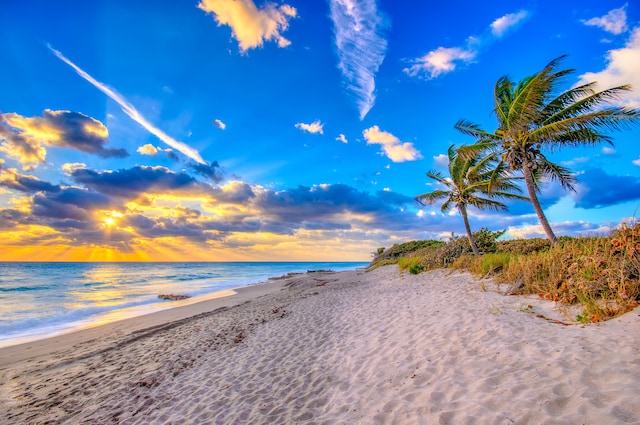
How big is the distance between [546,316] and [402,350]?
3.42 m

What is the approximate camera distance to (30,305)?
59.7 feet

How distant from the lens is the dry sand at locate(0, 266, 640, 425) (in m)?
3.42

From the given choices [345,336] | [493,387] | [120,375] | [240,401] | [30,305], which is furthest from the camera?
[30,305]

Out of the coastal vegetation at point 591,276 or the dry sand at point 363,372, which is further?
the coastal vegetation at point 591,276

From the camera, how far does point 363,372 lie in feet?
16.7

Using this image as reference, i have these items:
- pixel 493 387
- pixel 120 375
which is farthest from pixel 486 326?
pixel 120 375

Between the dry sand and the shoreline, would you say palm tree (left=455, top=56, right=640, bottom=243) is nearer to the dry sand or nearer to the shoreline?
the dry sand

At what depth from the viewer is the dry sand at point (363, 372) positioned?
3420 millimetres

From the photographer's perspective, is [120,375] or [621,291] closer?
[621,291]

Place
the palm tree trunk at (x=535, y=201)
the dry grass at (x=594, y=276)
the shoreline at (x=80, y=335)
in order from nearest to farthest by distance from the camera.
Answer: the dry grass at (x=594, y=276) → the shoreline at (x=80, y=335) → the palm tree trunk at (x=535, y=201)

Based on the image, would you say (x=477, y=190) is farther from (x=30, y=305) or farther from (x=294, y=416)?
(x=30, y=305)

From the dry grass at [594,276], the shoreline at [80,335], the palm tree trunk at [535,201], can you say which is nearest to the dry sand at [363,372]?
the shoreline at [80,335]

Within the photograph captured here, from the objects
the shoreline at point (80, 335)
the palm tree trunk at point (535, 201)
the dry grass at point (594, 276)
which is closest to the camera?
the dry grass at point (594, 276)

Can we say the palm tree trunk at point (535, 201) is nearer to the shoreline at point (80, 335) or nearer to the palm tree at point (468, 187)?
the palm tree at point (468, 187)
